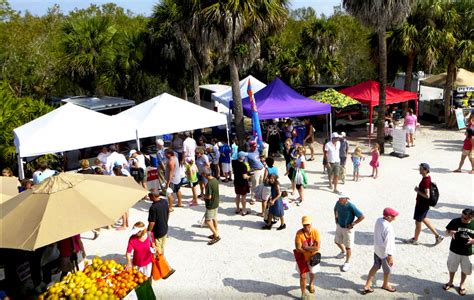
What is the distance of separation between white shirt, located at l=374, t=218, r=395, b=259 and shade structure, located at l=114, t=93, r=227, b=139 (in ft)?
24.7

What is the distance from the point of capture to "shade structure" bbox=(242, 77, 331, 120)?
15.3 meters

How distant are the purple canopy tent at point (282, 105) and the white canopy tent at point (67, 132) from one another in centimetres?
482

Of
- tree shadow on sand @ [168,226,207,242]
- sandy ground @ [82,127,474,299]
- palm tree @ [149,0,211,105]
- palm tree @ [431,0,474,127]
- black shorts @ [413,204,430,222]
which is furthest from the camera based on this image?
palm tree @ [149,0,211,105]

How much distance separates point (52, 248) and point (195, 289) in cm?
231

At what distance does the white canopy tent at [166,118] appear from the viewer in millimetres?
13008

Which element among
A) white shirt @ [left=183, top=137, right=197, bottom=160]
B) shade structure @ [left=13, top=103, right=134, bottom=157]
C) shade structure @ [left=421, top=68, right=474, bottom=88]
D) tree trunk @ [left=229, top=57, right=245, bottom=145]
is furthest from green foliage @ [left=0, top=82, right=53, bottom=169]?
shade structure @ [left=421, top=68, right=474, bottom=88]

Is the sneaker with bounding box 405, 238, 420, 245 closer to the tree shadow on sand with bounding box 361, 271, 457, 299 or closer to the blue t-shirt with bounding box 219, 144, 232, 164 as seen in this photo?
the tree shadow on sand with bounding box 361, 271, 457, 299

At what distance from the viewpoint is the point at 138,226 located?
22.8ft

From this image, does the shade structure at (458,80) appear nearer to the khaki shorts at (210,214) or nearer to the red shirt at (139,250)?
the khaki shorts at (210,214)

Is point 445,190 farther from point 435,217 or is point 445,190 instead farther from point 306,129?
point 306,129

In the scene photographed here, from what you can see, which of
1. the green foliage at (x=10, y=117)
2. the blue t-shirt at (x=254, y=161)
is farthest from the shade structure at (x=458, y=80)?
the green foliage at (x=10, y=117)

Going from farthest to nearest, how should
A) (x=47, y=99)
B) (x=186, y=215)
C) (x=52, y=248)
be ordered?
(x=47, y=99) < (x=186, y=215) < (x=52, y=248)

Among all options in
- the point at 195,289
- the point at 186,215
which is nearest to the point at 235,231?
the point at 186,215

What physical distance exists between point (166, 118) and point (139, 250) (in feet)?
22.3
